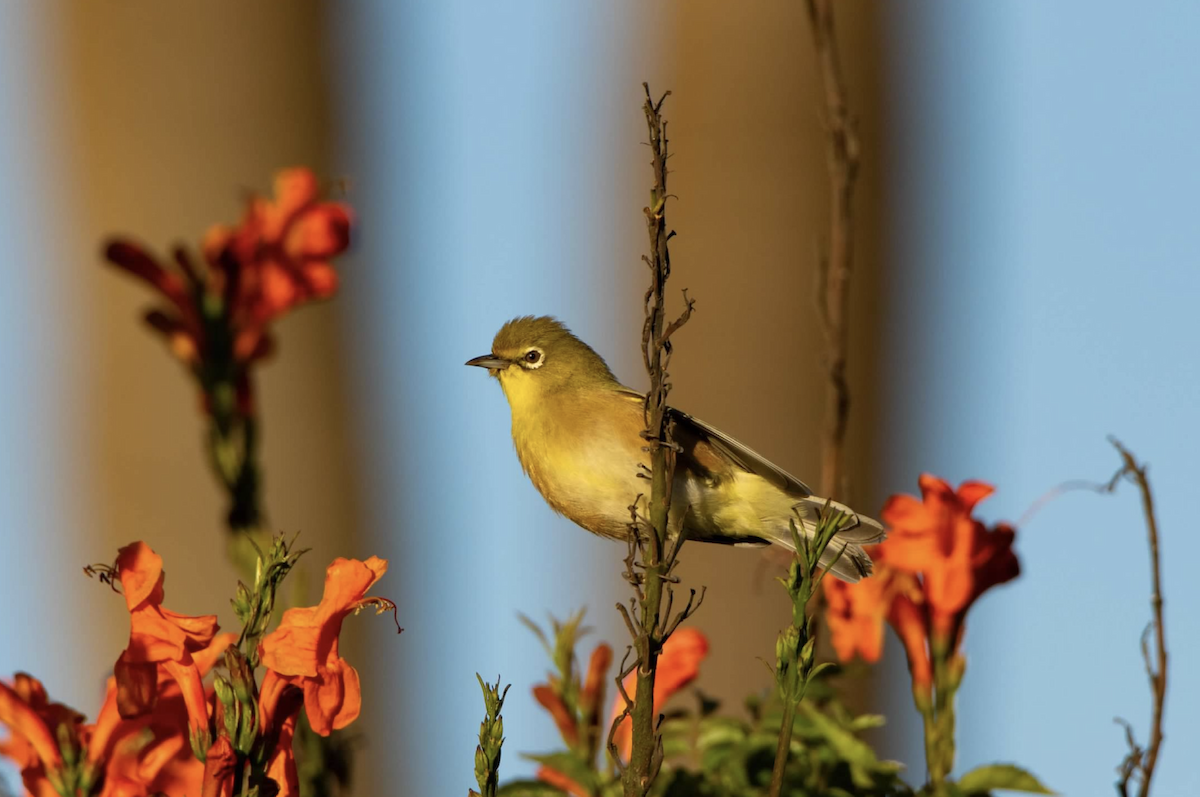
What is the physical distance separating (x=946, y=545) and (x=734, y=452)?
2.63 ft

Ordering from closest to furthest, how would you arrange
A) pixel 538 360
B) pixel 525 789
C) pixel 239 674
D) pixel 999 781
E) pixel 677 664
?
pixel 239 674 < pixel 999 781 < pixel 525 789 < pixel 677 664 < pixel 538 360

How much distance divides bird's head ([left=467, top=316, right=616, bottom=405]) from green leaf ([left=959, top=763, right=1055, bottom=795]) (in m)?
1.82

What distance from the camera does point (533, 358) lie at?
13.4 ft

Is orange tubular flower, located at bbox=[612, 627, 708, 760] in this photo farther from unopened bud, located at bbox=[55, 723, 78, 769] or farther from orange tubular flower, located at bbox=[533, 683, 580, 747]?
Answer: unopened bud, located at bbox=[55, 723, 78, 769]

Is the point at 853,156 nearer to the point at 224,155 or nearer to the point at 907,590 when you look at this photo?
the point at 907,590

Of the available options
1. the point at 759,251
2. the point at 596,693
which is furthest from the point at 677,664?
the point at 759,251

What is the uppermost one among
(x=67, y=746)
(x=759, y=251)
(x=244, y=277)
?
(x=759, y=251)

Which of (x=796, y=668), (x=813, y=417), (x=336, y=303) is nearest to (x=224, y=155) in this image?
(x=336, y=303)

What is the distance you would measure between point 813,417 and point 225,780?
5.03 m

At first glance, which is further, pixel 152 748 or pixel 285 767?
pixel 152 748

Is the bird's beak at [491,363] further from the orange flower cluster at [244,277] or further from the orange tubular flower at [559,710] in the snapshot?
the orange tubular flower at [559,710]

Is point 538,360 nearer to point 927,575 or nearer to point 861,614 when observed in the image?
point 861,614

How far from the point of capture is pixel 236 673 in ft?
6.32

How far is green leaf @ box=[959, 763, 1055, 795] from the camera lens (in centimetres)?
249
